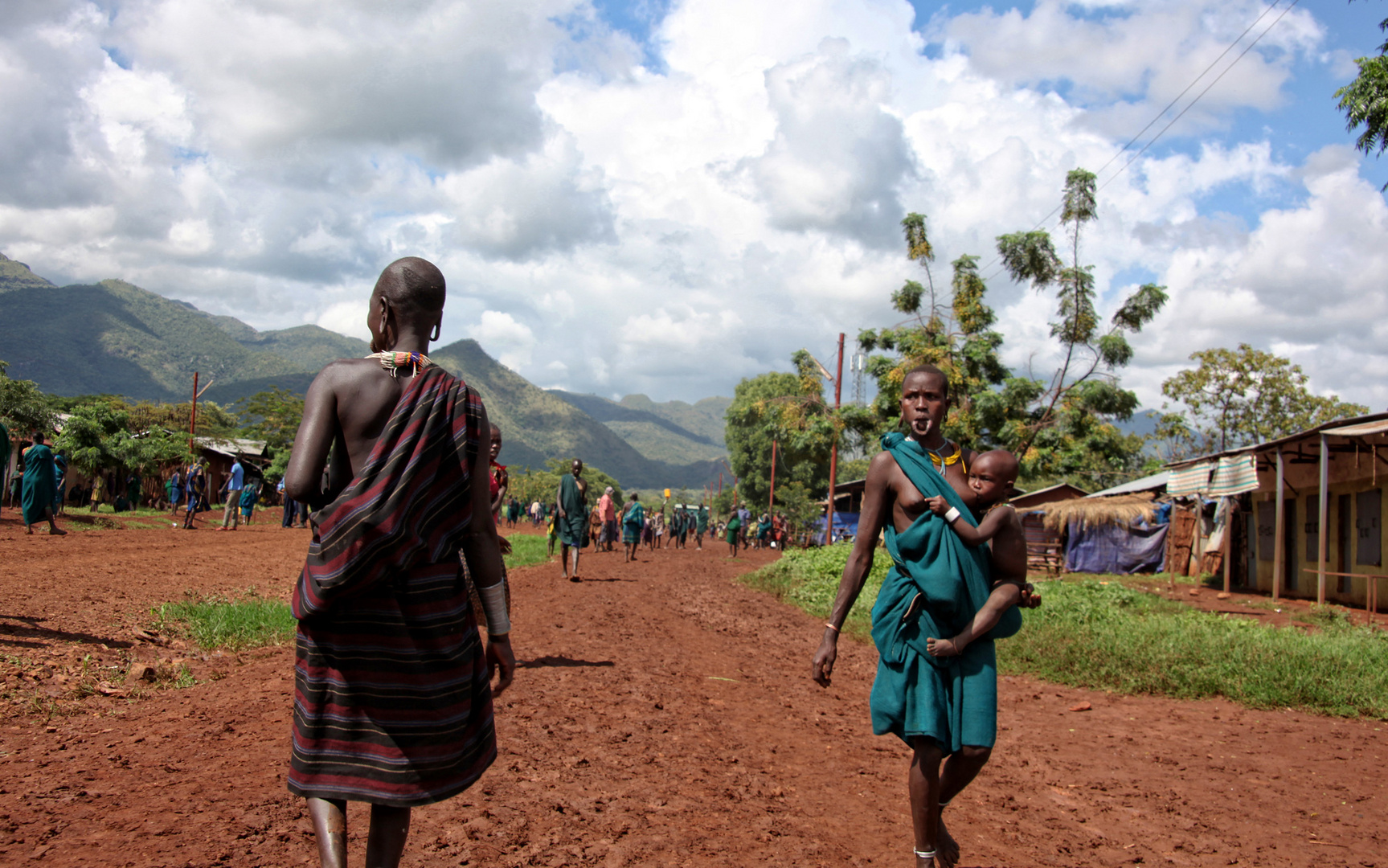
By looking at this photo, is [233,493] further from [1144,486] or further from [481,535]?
[1144,486]

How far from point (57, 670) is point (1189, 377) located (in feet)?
138

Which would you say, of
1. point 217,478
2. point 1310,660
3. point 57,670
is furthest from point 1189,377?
point 217,478

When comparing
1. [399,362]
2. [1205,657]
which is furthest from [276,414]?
[399,362]

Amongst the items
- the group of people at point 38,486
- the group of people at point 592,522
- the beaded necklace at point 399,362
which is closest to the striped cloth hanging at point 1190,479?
the group of people at point 592,522

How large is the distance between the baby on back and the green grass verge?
5.38 m

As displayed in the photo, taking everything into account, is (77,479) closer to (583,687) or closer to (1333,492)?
(583,687)

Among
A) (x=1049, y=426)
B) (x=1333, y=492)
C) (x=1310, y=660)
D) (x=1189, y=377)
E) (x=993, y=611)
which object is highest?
(x=1189, y=377)

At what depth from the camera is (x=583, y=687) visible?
252 inches

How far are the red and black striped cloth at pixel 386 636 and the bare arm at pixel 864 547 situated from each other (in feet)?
5.28

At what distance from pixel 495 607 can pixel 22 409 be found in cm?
3262

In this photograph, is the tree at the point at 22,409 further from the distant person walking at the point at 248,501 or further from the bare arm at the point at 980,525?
the bare arm at the point at 980,525

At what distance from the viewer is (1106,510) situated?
957 inches

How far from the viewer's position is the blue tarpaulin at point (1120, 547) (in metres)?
24.6

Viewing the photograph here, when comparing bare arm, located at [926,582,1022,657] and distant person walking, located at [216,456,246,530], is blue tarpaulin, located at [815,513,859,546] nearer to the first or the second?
distant person walking, located at [216,456,246,530]
